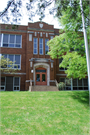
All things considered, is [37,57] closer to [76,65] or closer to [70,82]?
[70,82]

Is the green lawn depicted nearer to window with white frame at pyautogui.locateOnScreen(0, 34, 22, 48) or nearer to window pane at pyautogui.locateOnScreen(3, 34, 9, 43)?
window with white frame at pyautogui.locateOnScreen(0, 34, 22, 48)

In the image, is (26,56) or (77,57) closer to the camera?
(77,57)

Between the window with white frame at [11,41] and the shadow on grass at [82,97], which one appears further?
the window with white frame at [11,41]

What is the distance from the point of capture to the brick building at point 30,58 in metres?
18.4

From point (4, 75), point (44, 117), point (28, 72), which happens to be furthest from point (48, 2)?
point (4, 75)

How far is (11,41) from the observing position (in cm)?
1952

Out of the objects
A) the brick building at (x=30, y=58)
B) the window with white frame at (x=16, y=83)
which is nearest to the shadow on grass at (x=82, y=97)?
the brick building at (x=30, y=58)

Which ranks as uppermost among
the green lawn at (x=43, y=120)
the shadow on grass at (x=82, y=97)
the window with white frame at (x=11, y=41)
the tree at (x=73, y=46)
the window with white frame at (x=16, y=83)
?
the window with white frame at (x=11, y=41)

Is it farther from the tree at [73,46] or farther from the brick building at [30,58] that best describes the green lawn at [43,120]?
the brick building at [30,58]

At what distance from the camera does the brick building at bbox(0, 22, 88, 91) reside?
1839 centimetres

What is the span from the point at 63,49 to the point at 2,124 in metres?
7.94

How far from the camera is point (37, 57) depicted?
19078 mm

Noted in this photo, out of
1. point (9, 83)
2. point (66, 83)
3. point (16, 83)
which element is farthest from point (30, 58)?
point (66, 83)

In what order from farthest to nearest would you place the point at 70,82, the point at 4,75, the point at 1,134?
the point at 70,82, the point at 4,75, the point at 1,134
